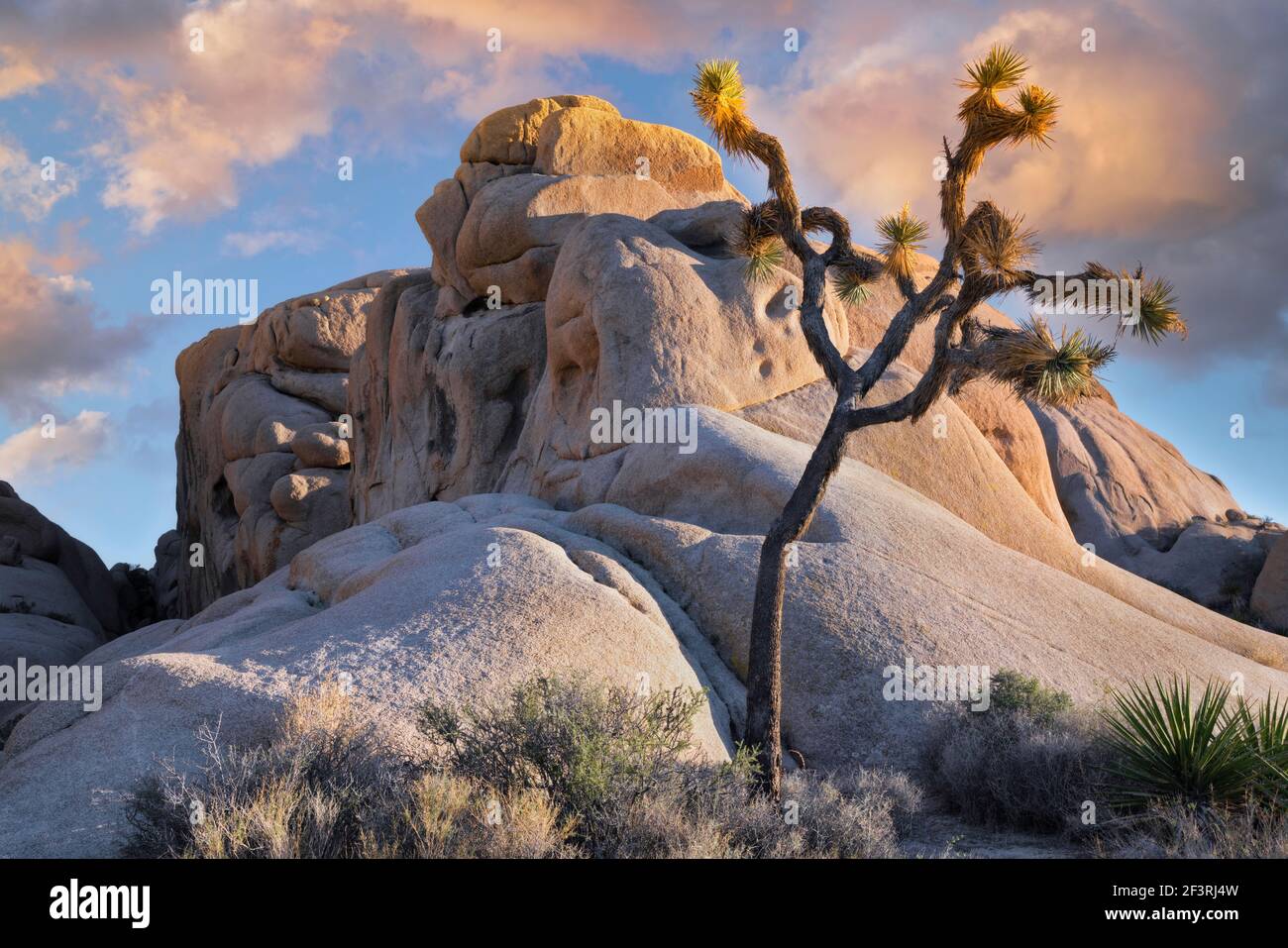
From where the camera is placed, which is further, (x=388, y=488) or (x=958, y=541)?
(x=388, y=488)

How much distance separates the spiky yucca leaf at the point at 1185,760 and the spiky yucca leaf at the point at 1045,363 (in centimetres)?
237

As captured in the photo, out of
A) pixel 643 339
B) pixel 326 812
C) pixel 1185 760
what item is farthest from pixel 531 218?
pixel 326 812

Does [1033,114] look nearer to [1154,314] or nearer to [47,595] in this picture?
[1154,314]

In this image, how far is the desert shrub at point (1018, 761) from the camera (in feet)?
30.3

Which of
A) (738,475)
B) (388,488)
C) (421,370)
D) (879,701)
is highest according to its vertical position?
(421,370)

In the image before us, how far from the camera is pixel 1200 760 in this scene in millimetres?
8266

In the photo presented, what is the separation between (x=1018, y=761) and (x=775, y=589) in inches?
99.2

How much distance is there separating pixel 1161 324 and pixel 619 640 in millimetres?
5581

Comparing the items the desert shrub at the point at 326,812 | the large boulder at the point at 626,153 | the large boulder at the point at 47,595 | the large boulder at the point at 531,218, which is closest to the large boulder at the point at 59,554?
the large boulder at the point at 47,595

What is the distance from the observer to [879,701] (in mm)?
11320

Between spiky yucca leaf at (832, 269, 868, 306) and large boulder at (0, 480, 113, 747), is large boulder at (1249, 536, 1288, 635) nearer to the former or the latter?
spiky yucca leaf at (832, 269, 868, 306)
